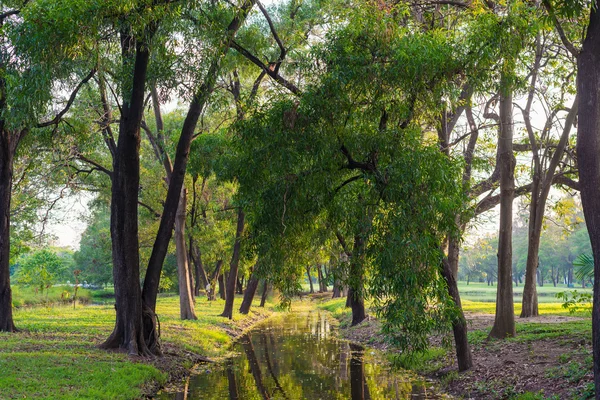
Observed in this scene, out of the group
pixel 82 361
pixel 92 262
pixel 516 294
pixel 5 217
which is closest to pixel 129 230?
pixel 82 361

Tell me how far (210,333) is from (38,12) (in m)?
12.6

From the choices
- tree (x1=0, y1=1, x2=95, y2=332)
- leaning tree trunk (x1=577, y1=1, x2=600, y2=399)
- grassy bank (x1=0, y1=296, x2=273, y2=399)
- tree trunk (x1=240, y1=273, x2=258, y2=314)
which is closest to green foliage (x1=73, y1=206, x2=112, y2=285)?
tree trunk (x1=240, y1=273, x2=258, y2=314)

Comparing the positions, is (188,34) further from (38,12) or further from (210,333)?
(210,333)

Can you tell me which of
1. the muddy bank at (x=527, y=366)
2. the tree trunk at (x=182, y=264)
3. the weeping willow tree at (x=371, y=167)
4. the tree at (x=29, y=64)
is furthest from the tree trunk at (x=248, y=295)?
the weeping willow tree at (x=371, y=167)

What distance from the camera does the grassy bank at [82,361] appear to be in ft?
32.5

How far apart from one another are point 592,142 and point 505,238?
7157 millimetres

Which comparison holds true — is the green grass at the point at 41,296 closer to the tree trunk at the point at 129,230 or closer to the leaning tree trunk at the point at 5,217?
the leaning tree trunk at the point at 5,217

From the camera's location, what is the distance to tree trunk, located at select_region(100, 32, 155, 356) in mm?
13867

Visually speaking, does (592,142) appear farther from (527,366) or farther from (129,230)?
(129,230)

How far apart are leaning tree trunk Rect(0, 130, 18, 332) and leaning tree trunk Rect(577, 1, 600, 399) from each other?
14.9m

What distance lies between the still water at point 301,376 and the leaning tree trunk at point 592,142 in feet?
15.6

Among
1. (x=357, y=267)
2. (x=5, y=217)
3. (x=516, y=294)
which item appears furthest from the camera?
(x=516, y=294)

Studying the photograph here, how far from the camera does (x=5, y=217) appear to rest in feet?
56.2

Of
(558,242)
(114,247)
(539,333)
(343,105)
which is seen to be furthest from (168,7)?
(558,242)
